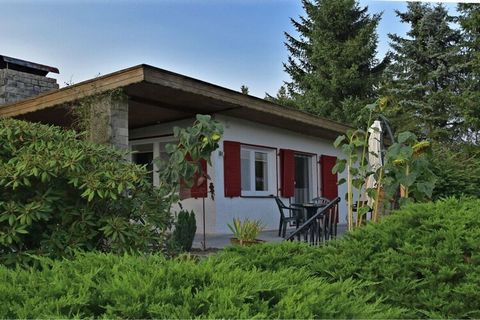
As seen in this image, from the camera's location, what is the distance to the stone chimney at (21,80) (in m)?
10.2

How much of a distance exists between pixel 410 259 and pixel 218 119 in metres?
6.69

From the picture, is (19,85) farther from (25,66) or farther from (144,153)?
(144,153)

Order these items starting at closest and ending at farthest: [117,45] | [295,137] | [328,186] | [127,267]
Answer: [127,267]
[117,45]
[295,137]
[328,186]

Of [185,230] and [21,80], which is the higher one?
[21,80]

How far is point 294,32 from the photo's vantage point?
24.2m

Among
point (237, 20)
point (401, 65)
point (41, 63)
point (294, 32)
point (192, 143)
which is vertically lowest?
point (192, 143)

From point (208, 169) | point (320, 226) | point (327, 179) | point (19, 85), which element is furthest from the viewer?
point (327, 179)

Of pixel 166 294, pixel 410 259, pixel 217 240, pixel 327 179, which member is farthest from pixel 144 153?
pixel 166 294

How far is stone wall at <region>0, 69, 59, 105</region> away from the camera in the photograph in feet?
33.3

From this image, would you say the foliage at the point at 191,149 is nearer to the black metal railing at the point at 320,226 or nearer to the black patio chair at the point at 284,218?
the black metal railing at the point at 320,226

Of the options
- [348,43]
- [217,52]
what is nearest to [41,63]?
[217,52]

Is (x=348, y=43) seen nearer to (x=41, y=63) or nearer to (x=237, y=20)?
(x=41, y=63)

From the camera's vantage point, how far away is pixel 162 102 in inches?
311

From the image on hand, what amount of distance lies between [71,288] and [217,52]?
23.7ft
